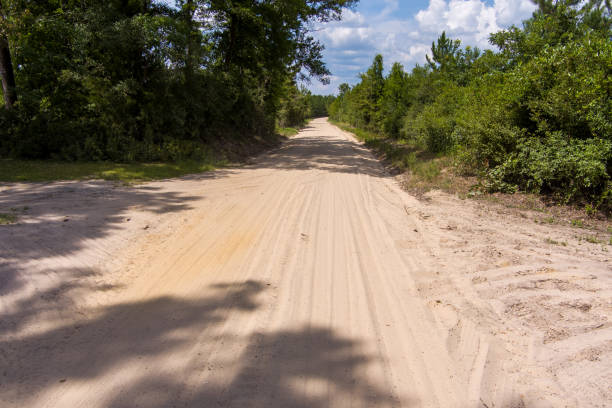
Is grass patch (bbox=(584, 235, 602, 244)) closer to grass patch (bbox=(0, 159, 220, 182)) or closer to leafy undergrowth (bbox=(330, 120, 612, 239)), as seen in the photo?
leafy undergrowth (bbox=(330, 120, 612, 239))

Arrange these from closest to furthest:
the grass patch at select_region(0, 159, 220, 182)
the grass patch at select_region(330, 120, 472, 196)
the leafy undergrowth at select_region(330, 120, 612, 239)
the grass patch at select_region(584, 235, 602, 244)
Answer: the grass patch at select_region(584, 235, 602, 244) → the leafy undergrowth at select_region(330, 120, 612, 239) → the grass patch at select_region(0, 159, 220, 182) → the grass patch at select_region(330, 120, 472, 196)

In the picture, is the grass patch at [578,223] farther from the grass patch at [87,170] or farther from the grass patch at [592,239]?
the grass patch at [87,170]

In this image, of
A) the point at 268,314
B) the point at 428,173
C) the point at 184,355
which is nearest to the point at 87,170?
the point at 268,314

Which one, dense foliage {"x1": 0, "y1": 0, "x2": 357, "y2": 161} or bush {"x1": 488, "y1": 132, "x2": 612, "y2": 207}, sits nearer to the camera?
bush {"x1": 488, "y1": 132, "x2": 612, "y2": 207}

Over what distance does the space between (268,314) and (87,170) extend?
9.42 m

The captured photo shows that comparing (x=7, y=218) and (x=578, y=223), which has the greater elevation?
(x=7, y=218)

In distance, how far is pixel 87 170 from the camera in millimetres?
10477

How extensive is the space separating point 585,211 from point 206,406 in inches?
339

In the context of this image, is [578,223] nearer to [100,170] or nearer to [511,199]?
[511,199]

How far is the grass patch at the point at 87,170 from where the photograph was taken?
9.35 m

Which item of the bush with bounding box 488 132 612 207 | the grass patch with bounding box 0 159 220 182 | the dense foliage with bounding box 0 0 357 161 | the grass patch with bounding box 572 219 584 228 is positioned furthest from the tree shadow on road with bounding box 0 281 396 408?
the dense foliage with bounding box 0 0 357 161

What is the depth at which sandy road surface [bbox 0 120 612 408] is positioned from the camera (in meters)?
2.62

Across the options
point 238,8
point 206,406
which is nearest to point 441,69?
point 238,8

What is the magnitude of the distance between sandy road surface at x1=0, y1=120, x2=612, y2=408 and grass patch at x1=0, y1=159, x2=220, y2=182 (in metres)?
2.93
